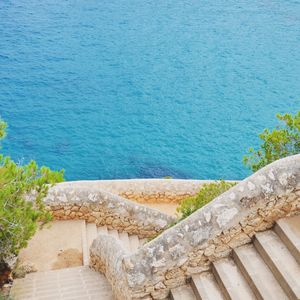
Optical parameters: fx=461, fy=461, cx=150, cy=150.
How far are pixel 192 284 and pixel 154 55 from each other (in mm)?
25834

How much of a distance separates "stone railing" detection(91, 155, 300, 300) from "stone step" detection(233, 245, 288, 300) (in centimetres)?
15

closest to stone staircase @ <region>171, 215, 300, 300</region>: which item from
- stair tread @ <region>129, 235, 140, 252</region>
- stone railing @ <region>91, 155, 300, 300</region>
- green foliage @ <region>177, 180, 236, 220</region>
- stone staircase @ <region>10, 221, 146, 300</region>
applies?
stone railing @ <region>91, 155, 300, 300</region>

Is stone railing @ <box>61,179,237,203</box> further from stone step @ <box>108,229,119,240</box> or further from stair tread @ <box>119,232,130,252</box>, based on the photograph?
stair tread @ <box>119,232,130,252</box>

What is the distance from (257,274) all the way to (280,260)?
0.32m

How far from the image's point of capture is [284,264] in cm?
534

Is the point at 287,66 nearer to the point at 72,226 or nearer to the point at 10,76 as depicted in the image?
the point at 10,76

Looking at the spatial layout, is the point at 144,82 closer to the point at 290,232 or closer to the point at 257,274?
the point at 290,232

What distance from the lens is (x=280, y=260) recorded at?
212 inches

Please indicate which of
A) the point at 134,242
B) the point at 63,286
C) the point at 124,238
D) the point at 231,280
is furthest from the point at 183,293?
the point at 124,238

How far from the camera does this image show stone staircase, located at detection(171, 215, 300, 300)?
5.18 meters

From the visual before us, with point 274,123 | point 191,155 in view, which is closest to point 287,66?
point 274,123

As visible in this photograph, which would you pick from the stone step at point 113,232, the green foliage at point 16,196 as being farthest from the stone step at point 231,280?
the stone step at point 113,232

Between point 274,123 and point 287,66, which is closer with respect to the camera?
point 274,123

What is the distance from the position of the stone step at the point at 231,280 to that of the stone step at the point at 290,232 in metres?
0.68
